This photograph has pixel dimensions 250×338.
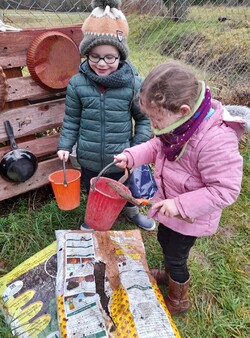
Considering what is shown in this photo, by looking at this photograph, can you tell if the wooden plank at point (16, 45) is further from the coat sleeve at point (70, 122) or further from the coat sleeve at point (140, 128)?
the coat sleeve at point (140, 128)

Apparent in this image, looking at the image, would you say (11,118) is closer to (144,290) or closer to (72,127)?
(72,127)

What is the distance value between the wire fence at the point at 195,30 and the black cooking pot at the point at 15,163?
975mm

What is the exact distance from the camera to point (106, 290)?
1722 mm

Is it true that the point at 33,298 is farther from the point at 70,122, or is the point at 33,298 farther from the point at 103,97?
the point at 103,97

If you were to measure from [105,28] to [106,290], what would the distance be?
55.5 inches

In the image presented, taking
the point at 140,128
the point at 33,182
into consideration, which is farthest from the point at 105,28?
the point at 33,182

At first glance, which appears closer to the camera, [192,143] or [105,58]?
[192,143]

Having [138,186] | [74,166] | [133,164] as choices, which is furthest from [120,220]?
[133,164]

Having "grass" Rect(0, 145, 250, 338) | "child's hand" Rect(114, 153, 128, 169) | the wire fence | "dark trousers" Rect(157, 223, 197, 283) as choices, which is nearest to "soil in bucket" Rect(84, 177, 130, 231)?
"child's hand" Rect(114, 153, 128, 169)

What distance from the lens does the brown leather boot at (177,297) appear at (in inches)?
70.3

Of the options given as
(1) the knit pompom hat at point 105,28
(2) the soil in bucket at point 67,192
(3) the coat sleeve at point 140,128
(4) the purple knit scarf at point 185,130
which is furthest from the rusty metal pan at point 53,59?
(4) the purple knit scarf at point 185,130

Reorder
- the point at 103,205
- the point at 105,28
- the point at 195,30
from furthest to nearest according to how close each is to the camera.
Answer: the point at 195,30
the point at 105,28
the point at 103,205

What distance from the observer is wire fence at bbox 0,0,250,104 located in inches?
131

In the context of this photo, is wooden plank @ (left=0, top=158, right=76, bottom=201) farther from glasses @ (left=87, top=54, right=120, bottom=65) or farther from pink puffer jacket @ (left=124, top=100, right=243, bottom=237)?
pink puffer jacket @ (left=124, top=100, right=243, bottom=237)
